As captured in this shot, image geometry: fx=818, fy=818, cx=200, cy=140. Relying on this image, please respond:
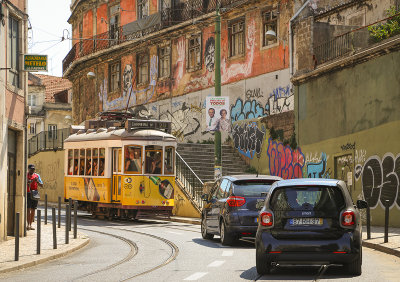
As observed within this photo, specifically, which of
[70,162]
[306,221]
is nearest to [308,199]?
[306,221]

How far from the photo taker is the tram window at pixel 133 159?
27.1m

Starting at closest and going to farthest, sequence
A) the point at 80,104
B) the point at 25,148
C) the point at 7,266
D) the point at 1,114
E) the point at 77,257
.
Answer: the point at 7,266, the point at 77,257, the point at 1,114, the point at 25,148, the point at 80,104

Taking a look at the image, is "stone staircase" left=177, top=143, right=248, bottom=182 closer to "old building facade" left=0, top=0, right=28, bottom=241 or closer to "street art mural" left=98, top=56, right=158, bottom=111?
"street art mural" left=98, top=56, right=158, bottom=111

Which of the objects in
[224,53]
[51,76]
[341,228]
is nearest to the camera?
[341,228]

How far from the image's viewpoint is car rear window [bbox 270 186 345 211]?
12039mm

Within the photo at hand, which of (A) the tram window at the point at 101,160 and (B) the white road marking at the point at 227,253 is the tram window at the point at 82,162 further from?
(B) the white road marking at the point at 227,253

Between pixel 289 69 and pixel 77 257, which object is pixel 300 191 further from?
pixel 289 69

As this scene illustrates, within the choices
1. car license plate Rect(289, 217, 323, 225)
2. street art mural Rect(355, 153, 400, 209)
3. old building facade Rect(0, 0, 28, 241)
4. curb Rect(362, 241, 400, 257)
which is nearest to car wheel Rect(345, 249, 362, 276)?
car license plate Rect(289, 217, 323, 225)

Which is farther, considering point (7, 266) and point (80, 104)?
point (80, 104)

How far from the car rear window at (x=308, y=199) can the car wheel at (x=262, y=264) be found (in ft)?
2.35

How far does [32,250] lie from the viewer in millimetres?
16797

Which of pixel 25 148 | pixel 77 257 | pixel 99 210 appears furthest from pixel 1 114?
pixel 99 210

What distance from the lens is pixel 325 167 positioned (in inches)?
1069

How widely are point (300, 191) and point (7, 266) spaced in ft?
16.6
